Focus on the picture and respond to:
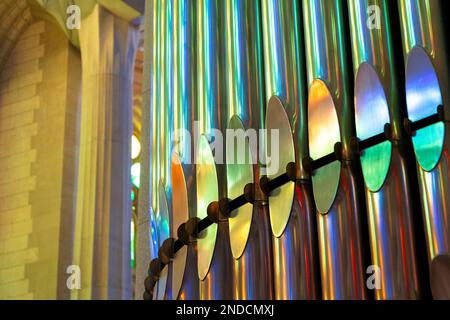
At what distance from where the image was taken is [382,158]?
9.70ft

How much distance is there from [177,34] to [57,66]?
26.2 feet

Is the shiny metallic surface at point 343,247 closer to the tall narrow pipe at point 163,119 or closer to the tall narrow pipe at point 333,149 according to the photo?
the tall narrow pipe at point 333,149

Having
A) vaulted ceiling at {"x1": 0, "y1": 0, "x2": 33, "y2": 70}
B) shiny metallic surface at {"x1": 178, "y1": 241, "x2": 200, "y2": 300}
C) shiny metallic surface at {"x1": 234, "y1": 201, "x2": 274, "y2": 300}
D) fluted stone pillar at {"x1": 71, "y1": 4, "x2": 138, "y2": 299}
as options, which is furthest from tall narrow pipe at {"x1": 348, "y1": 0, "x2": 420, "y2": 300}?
vaulted ceiling at {"x1": 0, "y1": 0, "x2": 33, "y2": 70}

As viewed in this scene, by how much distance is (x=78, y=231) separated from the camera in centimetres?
968

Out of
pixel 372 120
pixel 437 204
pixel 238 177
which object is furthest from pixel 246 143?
pixel 437 204

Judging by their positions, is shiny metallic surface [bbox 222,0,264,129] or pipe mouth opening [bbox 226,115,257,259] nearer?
pipe mouth opening [bbox 226,115,257,259]

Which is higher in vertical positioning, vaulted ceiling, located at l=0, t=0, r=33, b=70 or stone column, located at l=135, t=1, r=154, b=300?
vaulted ceiling, located at l=0, t=0, r=33, b=70

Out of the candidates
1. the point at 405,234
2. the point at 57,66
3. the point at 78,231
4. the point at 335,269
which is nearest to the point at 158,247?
the point at 335,269

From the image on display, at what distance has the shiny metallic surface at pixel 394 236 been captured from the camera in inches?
108

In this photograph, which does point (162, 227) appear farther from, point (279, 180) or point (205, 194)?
point (279, 180)

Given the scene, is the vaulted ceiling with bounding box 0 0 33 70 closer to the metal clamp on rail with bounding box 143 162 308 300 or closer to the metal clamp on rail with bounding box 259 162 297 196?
the metal clamp on rail with bounding box 143 162 308 300

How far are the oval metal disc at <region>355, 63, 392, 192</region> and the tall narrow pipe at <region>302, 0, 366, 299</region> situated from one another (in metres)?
0.06

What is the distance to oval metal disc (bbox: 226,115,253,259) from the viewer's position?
3299 millimetres
